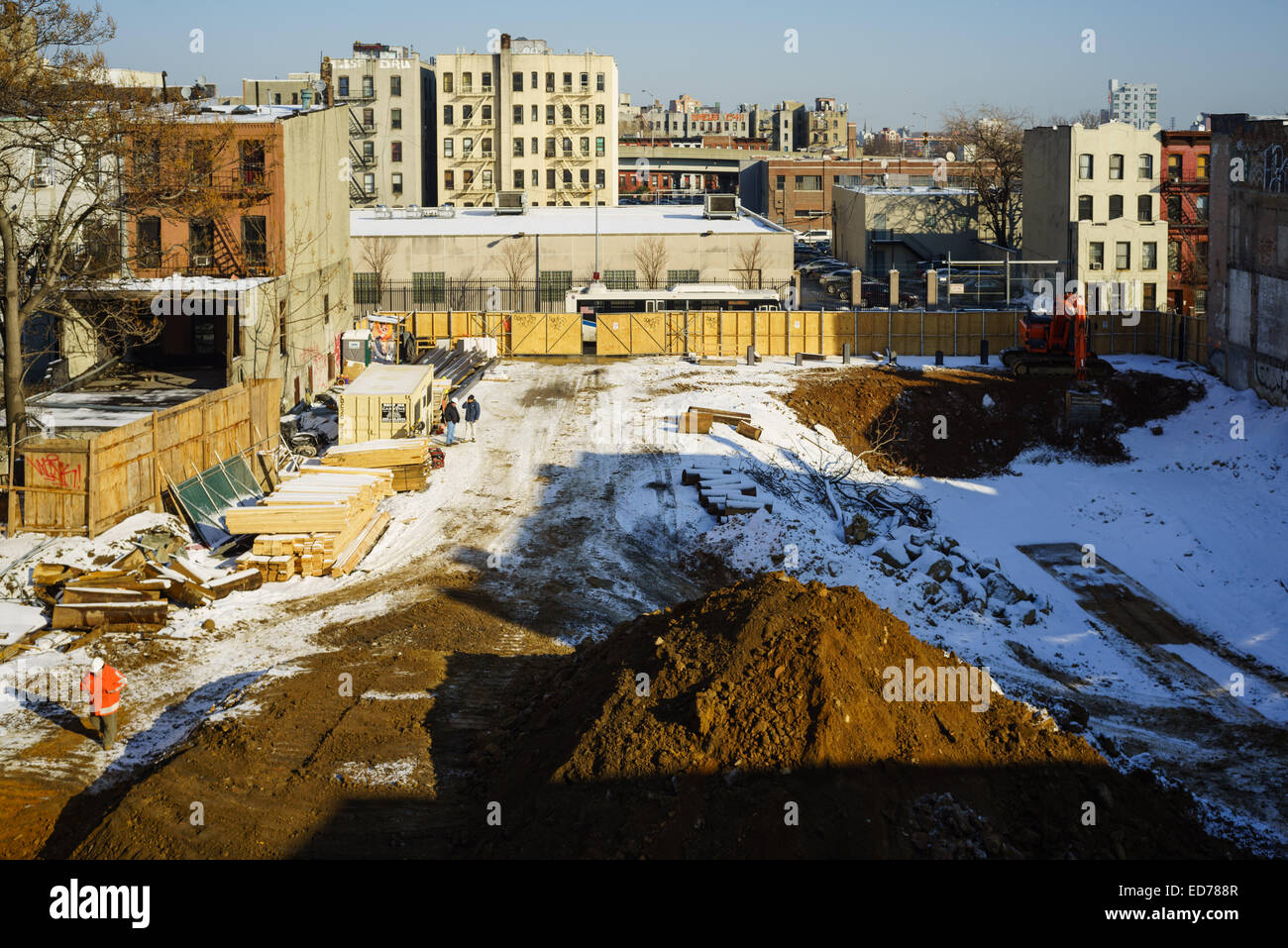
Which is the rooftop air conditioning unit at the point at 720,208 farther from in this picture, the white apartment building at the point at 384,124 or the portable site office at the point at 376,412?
the portable site office at the point at 376,412

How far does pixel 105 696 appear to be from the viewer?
16.9 meters

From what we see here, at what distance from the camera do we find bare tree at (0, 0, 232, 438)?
1081 inches

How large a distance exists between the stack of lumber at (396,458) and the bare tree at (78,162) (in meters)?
5.70

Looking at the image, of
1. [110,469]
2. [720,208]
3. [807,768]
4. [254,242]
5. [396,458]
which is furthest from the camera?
[720,208]

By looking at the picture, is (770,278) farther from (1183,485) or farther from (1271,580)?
(1271,580)

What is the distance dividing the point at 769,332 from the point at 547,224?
62.9 ft

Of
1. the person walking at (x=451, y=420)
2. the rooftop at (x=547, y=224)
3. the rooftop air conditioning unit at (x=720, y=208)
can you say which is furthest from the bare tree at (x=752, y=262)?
the person walking at (x=451, y=420)

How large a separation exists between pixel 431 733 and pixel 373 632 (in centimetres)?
525

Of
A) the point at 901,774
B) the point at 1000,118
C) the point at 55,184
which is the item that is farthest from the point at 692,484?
the point at 1000,118

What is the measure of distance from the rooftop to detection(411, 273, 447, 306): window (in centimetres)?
201

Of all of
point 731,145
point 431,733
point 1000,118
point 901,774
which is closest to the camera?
point 901,774

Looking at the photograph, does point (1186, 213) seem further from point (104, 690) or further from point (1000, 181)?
point (104, 690)

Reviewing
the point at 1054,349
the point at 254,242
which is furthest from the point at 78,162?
the point at 1054,349

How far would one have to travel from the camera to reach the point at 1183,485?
121 feet
